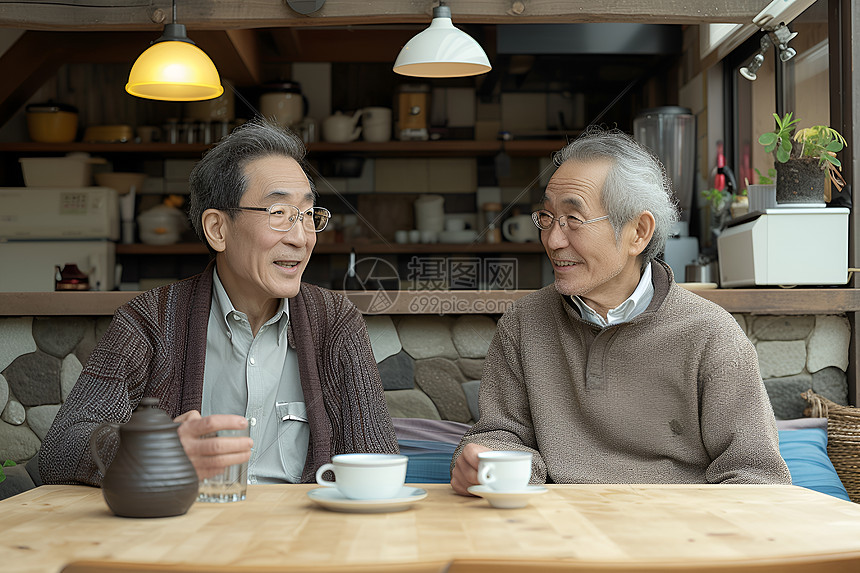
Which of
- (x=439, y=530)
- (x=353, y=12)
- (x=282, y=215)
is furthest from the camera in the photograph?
(x=353, y=12)

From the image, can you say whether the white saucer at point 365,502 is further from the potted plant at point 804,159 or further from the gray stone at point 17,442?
the potted plant at point 804,159

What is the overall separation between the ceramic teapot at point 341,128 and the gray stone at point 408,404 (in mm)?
2980

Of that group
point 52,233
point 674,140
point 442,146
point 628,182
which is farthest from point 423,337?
point 52,233

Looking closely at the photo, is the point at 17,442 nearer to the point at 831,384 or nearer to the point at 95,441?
the point at 95,441

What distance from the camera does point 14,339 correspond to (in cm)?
274

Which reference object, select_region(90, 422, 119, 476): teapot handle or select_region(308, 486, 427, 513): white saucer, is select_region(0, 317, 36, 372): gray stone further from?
select_region(308, 486, 427, 513): white saucer

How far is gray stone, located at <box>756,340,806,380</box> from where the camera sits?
2852mm

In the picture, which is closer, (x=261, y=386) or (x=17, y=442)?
(x=261, y=386)

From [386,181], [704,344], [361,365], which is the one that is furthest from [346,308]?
[386,181]

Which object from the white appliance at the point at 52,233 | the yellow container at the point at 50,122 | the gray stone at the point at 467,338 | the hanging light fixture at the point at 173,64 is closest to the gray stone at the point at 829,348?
the gray stone at the point at 467,338

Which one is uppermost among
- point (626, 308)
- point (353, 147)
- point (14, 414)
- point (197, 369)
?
point (353, 147)

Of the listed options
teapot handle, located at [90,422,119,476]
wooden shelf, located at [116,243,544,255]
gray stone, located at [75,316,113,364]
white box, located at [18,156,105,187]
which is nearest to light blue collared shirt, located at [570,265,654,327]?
teapot handle, located at [90,422,119,476]

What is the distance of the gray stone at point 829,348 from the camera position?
2865mm

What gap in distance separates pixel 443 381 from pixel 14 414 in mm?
1362
